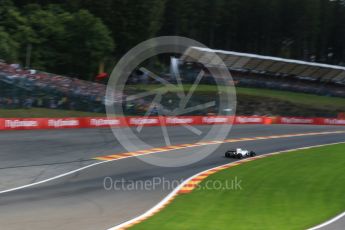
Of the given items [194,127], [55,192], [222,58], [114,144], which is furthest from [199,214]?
[222,58]

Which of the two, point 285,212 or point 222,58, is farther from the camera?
point 222,58

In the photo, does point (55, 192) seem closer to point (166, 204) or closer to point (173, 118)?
point (166, 204)

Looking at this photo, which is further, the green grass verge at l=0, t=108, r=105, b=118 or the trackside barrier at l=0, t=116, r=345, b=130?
the green grass verge at l=0, t=108, r=105, b=118

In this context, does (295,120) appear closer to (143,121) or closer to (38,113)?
(143,121)

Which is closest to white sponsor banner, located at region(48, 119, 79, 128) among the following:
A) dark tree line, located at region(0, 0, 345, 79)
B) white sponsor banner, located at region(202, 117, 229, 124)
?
white sponsor banner, located at region(202, 117, 229, 124)

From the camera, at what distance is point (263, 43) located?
3703 inches

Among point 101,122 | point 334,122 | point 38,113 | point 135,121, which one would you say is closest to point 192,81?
point 334,122

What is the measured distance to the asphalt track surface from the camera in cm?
1296

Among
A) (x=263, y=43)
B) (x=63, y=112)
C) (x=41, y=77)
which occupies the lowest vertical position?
(x=63, y=112)

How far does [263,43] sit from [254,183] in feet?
257

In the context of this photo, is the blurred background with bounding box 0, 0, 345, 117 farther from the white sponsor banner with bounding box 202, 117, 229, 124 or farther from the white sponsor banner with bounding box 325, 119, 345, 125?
the white sponsor banner with bounding box 325, 119, 345, 125

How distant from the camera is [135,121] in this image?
3759 centimetres

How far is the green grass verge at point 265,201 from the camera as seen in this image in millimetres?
12934

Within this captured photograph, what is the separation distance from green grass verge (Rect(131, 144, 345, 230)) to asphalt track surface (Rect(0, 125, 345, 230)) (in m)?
1.01
